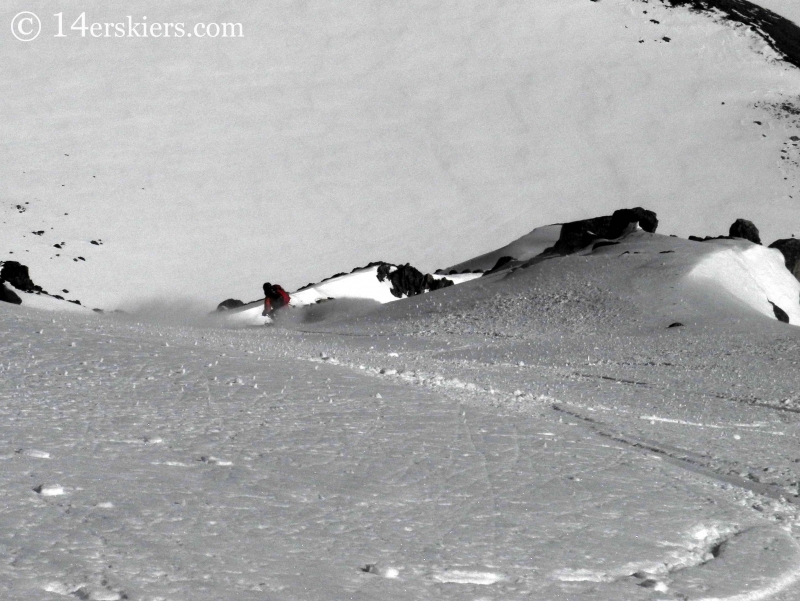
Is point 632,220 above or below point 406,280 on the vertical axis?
above

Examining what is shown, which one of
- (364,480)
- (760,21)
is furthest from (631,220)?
(760,21)

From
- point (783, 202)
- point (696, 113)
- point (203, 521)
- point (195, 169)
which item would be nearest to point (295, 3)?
point (195, 169)

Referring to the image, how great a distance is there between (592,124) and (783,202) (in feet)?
28.3

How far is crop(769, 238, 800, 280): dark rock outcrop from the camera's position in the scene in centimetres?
1838

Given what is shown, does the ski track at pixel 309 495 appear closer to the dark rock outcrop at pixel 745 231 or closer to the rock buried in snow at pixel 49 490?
the rock buried in snow at pixel 49 490

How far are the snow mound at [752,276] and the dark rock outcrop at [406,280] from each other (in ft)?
19.2

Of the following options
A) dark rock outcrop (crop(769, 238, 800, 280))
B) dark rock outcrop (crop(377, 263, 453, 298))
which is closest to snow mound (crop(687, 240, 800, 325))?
dark rock outcrop (crop(769, 238, 800, 280))

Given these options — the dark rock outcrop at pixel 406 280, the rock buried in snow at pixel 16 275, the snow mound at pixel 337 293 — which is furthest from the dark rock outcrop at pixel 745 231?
the rock buried in snow at pixel 16 275

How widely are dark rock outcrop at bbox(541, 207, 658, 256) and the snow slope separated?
33.1 feet

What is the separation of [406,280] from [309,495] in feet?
54.5

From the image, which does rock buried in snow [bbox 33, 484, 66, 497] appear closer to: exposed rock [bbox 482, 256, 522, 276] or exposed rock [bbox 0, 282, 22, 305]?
exposed rock [bbox 0, 282, 22, 305]

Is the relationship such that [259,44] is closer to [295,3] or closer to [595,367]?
[295,3]

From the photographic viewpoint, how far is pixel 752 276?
645 inches

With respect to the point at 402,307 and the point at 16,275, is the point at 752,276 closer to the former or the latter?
the point at 402,307
